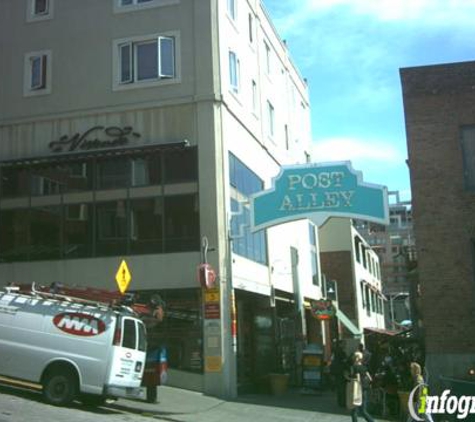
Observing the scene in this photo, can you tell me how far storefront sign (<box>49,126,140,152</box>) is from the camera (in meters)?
22.9

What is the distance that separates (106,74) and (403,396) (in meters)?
14.3

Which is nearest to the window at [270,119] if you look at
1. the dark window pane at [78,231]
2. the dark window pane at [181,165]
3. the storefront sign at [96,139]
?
the dark window pane at [181,165]

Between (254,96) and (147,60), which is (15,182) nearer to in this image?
(147,60)

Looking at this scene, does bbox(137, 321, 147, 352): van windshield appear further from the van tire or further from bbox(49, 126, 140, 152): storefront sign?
bbox(49, 126, 140, 152): storefront sign

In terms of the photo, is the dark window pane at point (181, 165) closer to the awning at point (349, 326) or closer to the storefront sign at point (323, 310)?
the storefront sign at point (323, 310)

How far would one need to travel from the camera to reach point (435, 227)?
1917 centimetres

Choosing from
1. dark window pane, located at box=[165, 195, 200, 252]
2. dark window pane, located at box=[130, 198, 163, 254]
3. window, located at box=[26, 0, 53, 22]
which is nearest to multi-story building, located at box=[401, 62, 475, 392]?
dark window pane, located at box=[165, 195, 200, 252]

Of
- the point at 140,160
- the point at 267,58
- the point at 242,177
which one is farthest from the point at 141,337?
the point at 267,58

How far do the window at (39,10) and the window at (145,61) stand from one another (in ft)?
10.7

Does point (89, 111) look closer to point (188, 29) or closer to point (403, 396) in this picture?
point (188, 29)

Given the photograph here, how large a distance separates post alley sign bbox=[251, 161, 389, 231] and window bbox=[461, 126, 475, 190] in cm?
230

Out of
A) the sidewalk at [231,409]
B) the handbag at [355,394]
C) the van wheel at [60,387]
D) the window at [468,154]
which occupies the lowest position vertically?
the sidewalk at [231,409]

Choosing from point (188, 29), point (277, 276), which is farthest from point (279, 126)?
point (188, 29)

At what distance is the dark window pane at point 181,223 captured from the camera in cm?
2172
